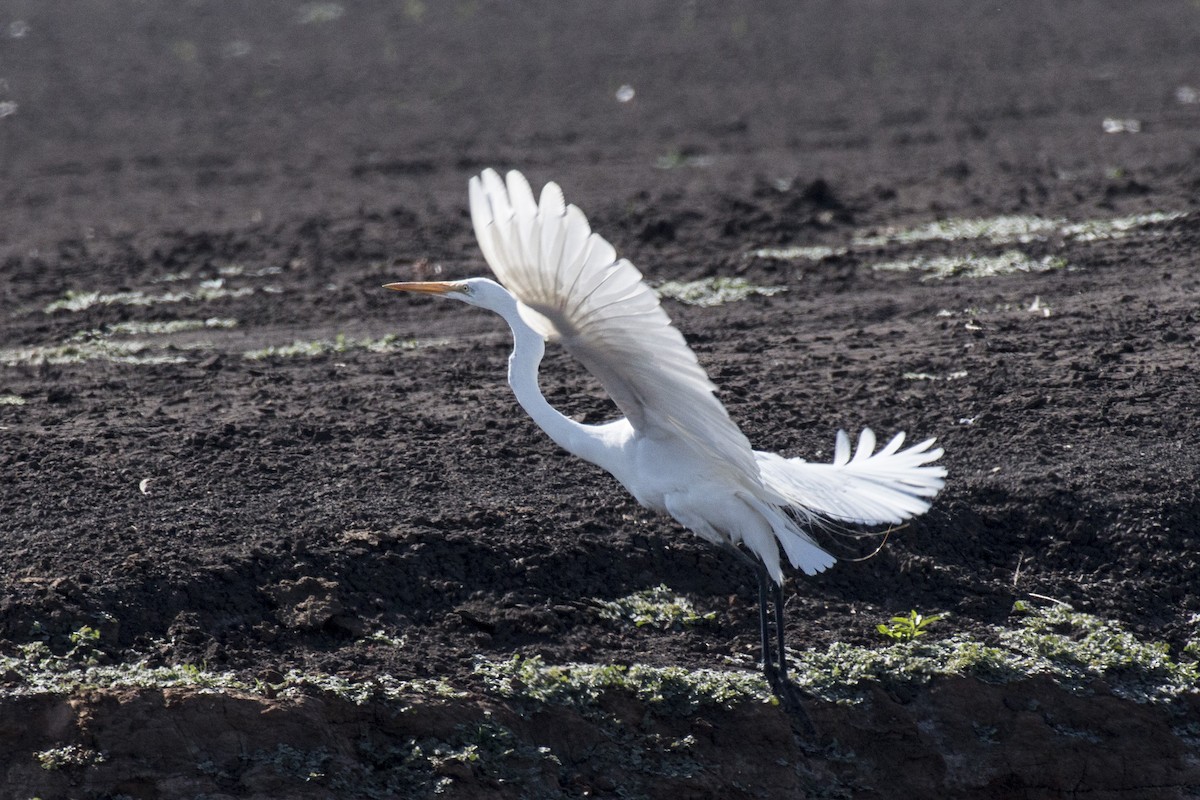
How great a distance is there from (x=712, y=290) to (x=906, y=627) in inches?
144

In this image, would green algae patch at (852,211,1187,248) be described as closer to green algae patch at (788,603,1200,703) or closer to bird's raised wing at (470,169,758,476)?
green algae patch at (788,603,1200,703)

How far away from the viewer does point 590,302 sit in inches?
157

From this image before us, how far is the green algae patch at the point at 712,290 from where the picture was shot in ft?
27.7

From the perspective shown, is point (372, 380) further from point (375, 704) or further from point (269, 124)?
point (269, 124)

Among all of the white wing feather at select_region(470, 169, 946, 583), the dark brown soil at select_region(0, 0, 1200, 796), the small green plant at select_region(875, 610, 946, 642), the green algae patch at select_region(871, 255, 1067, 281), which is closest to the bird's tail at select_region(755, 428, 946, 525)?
the white wing feather at select_region(470, 169, 946, 583)

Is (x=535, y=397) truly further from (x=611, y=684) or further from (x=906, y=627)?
(x=906, y=627)

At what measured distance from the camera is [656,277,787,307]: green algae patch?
8445 mm

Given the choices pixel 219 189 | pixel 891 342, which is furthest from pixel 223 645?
pixel 219 189

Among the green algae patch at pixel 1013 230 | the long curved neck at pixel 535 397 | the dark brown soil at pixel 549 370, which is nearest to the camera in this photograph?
the long curved neck at pixel 535 397

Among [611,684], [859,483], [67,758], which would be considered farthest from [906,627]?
[67,758]

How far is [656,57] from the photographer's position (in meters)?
17.2

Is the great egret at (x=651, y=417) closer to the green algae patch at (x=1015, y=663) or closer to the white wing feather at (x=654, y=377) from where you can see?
the white wing feather at (x=654, y=377)

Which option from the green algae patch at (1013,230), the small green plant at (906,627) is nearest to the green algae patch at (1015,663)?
the small green plant at (906,627)

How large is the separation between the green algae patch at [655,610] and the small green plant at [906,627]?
659 millimetres
